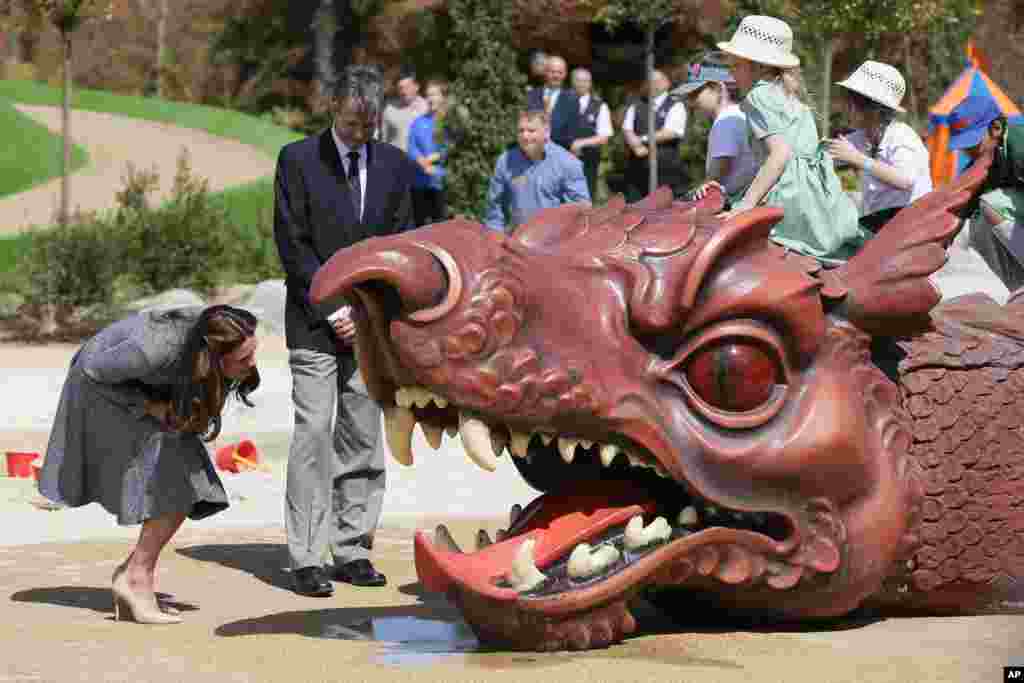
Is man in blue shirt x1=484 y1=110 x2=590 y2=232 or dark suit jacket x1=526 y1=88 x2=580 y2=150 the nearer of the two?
man in blue shirt x1=484 y1=110 x2=590 y2=232

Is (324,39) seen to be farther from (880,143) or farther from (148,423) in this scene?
(148,423)

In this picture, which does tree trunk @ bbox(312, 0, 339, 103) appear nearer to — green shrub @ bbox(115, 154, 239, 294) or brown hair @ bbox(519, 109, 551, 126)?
green shrub @ bbox(115, 154, 239, 294)

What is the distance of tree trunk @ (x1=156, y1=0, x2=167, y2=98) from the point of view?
37.5m

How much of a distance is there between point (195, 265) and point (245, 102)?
1907cm

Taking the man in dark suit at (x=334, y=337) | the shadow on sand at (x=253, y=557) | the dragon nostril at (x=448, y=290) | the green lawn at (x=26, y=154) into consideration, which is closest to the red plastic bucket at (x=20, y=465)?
the shadow on sand at (x=253, y=557)

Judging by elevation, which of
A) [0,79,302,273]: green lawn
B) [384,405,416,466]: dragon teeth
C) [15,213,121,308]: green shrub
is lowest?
[0,79,302,273]: green lawn

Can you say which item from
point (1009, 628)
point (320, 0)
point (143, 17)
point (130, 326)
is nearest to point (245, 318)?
point (130, 326)

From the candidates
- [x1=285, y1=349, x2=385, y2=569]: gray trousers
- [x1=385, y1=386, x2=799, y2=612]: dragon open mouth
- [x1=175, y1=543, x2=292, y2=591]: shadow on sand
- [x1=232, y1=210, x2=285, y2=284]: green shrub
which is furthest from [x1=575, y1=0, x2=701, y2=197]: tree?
[x1=385, y1=386, x2=799, y2=612]: dragon open mouth

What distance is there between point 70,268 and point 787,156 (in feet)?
37.9

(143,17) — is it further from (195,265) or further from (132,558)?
(132,558)

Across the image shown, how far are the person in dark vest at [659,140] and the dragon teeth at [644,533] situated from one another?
13.8m

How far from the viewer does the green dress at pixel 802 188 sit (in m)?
7.16

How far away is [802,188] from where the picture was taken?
729 cm

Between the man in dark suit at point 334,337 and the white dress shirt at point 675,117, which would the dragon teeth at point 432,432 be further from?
the white dress shirt at point 675,117
